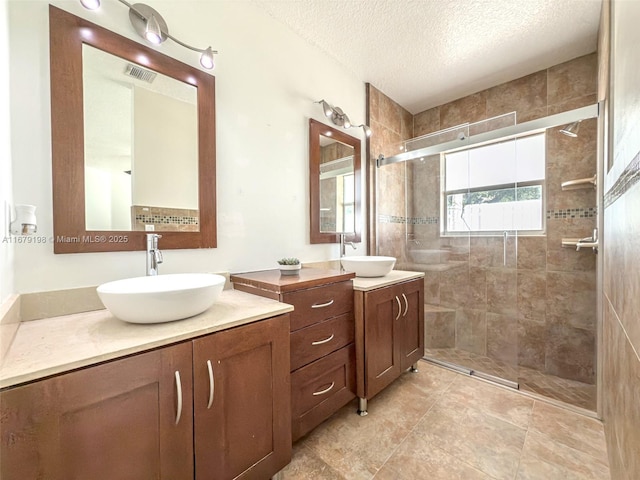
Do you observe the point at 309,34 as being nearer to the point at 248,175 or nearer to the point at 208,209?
the point at 248,175

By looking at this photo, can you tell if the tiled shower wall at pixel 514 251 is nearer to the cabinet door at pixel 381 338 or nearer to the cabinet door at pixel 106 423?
the cabinet door at pixel 381 338

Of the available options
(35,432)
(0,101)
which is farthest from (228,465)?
(0,101)

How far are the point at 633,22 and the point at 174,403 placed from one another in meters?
1.76

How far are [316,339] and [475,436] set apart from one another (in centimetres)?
104

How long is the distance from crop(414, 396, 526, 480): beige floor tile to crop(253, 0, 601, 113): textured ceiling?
8.30ft

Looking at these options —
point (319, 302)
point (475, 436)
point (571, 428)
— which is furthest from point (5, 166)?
point (571, 428)

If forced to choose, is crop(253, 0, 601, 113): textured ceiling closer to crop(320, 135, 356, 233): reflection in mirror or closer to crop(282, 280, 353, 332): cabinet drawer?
crop(320, 135, 356, 233): reflection in mirror

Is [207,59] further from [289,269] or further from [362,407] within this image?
[362,407]

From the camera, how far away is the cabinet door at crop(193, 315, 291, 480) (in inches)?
35.4

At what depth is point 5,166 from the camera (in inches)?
34.5

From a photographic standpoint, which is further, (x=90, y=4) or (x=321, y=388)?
(x=321, y=388)

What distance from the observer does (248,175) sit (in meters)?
1.65

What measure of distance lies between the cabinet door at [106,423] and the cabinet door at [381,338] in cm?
104

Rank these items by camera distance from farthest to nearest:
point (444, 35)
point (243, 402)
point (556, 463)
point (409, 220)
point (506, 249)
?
point (409, 220) < point (506, 249) < point (444, 35) < point (556, 463) < point (243, 402)
